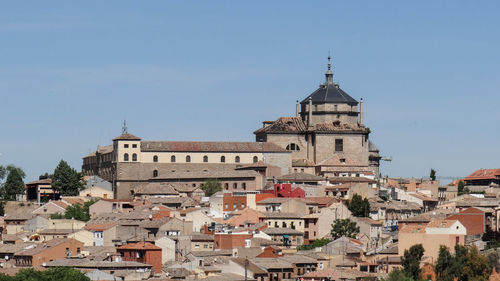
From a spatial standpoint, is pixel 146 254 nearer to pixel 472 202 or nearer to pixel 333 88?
pixel 472 202

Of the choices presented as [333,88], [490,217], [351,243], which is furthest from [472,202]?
[333,88]

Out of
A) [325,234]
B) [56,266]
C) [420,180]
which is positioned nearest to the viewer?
[56,266]

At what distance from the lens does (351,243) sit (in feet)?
276

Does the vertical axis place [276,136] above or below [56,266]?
above

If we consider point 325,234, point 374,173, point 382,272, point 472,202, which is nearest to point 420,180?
point 374,173

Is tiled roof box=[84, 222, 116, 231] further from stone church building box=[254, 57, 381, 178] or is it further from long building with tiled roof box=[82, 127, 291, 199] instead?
stone church building box=[254, 57, 381, 178]

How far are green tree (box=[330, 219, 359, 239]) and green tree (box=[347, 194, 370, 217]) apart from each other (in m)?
6.89

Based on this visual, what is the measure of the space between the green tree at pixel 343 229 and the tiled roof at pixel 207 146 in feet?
83.8

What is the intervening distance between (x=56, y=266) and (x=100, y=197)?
33.5 meters

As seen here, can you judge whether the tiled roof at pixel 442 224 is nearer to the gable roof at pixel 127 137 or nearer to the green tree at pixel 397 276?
the green tree at pixel 397 276

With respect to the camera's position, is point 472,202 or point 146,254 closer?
point 146,254

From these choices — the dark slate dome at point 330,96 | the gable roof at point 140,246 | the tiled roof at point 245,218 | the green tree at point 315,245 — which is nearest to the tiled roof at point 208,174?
the tiled roof at point 245,218

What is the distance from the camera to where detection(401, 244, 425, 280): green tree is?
74125mm

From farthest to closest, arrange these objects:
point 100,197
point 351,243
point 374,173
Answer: point 374,173, point 100,197, point 351,243
